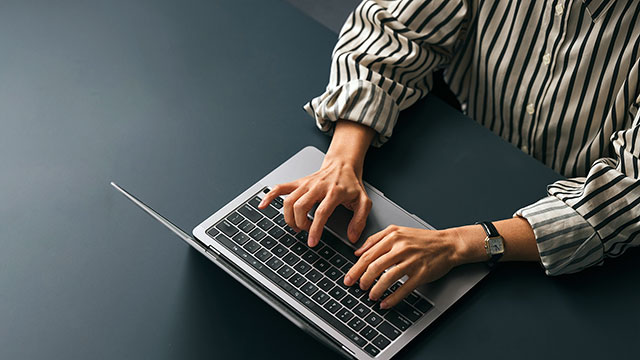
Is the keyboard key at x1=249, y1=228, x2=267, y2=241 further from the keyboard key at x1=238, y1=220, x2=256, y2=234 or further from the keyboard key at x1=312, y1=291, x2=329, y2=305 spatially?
the keyboard key at x1=312, y1=291, x2=329, y2=305

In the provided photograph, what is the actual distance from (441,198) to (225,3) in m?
0.60

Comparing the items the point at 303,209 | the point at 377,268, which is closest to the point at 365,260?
the point at 377,268

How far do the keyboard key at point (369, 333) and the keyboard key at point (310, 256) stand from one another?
135mm

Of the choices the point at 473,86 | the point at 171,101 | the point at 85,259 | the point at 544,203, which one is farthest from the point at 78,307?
the point at 473,86

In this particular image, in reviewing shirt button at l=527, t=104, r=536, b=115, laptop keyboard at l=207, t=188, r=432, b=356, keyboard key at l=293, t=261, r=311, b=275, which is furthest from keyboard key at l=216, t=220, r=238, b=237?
shirt button at l=527, t=104, r=536, b=115

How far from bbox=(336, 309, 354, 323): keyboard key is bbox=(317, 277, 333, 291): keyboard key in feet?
0.14

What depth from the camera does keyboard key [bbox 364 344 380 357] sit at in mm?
1002

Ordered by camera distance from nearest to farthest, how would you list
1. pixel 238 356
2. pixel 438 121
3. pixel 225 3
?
pixel 238 356, pixel 438 121, pixel 225 3

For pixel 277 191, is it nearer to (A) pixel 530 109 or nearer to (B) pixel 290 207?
(B) pixel 290 207

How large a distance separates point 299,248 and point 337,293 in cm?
10

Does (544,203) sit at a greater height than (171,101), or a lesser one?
greater

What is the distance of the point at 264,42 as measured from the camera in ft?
4.50

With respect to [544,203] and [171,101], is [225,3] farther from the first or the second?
[544,203]

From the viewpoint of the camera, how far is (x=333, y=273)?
1080 millimetres
